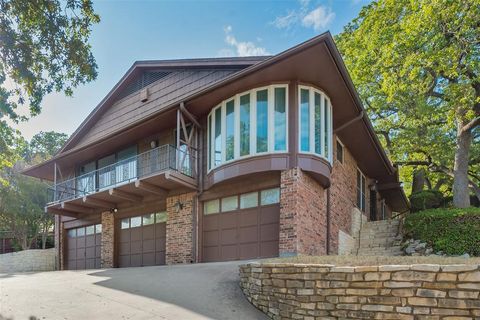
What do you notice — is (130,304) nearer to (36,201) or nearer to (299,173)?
(299,173)

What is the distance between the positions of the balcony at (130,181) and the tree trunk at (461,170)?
12666 millimetres

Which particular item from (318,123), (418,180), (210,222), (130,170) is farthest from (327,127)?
(418,180)

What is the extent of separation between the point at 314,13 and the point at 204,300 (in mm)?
11796

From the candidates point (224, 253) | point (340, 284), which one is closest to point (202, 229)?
point (224, 253)

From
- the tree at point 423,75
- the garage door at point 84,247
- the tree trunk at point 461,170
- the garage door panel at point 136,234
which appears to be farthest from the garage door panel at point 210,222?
the tree trunk at point 461,170

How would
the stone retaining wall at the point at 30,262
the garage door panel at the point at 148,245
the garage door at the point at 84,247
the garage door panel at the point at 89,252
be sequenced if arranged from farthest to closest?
1. the stone retaining wall at the point at 30,262
2. the garage door panel at the point at 89,252
3. the garage door at the point at 84,247
4. the garage door panel at the point at 148,245

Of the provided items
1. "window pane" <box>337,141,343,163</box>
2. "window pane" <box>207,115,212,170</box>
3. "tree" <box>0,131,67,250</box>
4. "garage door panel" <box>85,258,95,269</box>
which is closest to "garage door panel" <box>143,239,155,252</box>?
"garage door panel" <box>85,258,95,269</box>

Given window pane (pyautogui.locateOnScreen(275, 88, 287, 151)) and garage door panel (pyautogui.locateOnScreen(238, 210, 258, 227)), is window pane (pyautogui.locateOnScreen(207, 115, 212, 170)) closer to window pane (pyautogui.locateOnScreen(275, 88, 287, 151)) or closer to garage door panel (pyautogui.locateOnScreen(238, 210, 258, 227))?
garage door panel (pyautogui.locateOnScreen(238, 210, 258, 227))

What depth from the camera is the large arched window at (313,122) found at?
11234 millimetres

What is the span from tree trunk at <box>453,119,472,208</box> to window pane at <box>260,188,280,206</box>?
1100 centimetres

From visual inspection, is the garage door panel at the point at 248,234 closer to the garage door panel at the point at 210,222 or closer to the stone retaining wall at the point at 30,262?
the garage door panel at the point at 210,222

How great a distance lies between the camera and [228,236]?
40.3ft

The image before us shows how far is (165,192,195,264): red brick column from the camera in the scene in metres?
13.0

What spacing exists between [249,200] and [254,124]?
2401 mm
